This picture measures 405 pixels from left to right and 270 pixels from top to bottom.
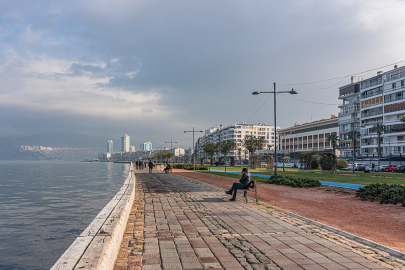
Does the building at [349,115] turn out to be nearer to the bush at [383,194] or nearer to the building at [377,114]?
the building at [377,114]

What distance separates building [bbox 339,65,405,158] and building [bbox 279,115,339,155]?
447 inches

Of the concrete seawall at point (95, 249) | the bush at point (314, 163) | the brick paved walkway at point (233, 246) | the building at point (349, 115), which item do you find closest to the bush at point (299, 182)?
the brick paved walkway at point (233, 246)

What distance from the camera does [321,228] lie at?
7.20 m

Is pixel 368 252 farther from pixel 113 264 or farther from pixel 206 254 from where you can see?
pixel 113 264

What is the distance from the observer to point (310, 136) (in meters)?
112

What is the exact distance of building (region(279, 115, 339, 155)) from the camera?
103m

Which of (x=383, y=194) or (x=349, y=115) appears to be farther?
(x=349, y=115)

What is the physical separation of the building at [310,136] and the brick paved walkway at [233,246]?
292 ft

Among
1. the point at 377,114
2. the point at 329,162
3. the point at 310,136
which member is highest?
the point at 377,114

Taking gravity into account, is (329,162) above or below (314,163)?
above

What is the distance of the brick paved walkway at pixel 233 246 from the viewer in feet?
15.6

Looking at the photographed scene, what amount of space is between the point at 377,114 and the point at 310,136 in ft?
130

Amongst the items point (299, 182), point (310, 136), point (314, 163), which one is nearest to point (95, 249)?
point (299, 182)

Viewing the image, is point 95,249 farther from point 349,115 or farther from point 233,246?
point 349,115
